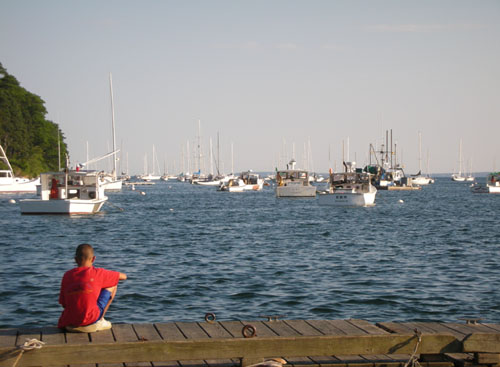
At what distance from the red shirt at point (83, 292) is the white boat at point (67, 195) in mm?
40904

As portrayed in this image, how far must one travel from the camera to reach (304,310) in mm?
17188

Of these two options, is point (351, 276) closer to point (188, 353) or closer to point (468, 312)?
point (468, 312)

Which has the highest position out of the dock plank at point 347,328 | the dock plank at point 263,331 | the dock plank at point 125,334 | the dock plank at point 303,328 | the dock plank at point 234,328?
the dock plank at point 125,334

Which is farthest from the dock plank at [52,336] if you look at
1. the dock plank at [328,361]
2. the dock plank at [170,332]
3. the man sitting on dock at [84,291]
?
the dock plank at [328,361]

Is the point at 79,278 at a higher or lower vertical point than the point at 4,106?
lower

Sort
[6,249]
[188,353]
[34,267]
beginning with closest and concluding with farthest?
[188,353] < [34,267] < [6,249]

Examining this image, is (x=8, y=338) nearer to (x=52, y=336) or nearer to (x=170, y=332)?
(x=52, y=336)

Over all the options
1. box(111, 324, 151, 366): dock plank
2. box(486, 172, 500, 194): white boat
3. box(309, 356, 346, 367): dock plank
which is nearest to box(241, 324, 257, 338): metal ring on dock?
box(309, 356, 346, 367): dock plank

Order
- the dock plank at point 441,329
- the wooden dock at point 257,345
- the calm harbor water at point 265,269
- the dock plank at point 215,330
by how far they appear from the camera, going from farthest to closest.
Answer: the calm harbor water at point 265,269 → the dock plank at point 441,329 → the dock plank at point 215,330 → the wooden dock at point 257,345

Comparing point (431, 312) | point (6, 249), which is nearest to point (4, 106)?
point (6, 249)

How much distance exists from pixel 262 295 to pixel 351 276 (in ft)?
15.2

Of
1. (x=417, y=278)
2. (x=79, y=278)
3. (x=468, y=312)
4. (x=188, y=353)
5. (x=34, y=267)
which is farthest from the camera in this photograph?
(x=34, y=267)

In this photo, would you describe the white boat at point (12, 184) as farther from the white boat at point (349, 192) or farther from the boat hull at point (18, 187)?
the white boat at point (349, 192)

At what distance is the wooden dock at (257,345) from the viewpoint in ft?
27.2
